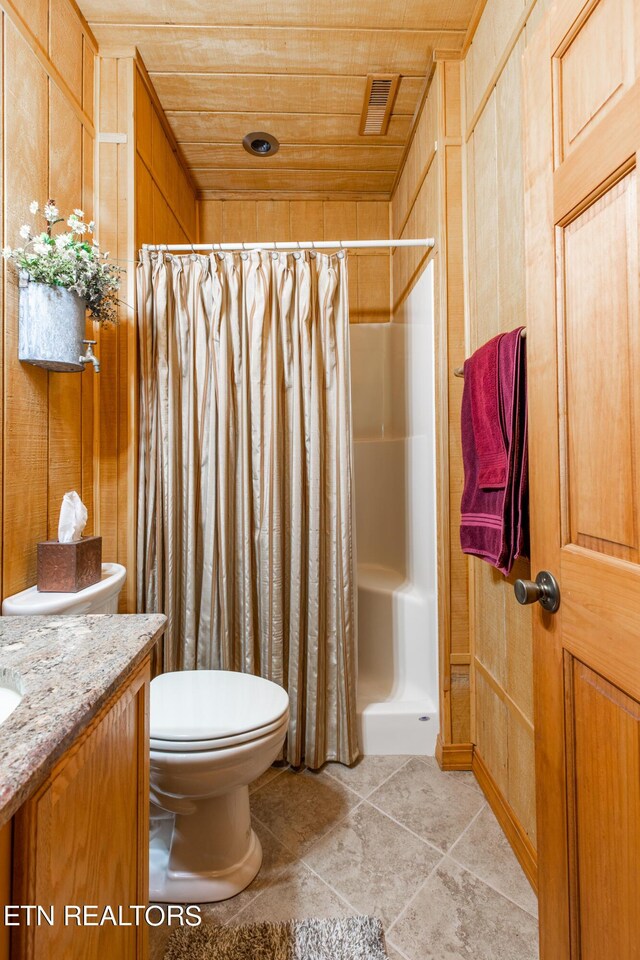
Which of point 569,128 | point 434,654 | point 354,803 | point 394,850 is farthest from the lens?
point 434,654

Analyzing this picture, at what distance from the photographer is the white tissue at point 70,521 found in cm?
134

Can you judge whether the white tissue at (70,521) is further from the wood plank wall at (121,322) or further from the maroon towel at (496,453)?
the maroon towel at (496,453)

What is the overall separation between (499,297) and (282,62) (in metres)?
1.24

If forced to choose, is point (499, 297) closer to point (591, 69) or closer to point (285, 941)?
point (591, 69)

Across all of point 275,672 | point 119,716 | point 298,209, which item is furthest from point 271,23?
point 275,672

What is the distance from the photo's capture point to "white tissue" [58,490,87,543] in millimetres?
1341

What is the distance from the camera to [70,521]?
4.43ft

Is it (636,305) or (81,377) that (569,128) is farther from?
(81,377)

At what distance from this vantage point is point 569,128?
0.82 metres

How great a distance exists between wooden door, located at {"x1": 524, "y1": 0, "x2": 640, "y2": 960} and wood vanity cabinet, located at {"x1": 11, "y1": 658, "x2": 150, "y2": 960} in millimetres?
722

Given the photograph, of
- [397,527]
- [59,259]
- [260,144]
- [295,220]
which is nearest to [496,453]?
[59,259]

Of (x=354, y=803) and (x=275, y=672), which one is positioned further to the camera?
(x=275, y=672)

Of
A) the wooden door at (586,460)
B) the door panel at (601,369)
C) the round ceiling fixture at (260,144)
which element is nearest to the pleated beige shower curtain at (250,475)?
the round ceiling fixture at (260,144)

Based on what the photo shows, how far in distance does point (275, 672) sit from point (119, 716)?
1.09 metres
